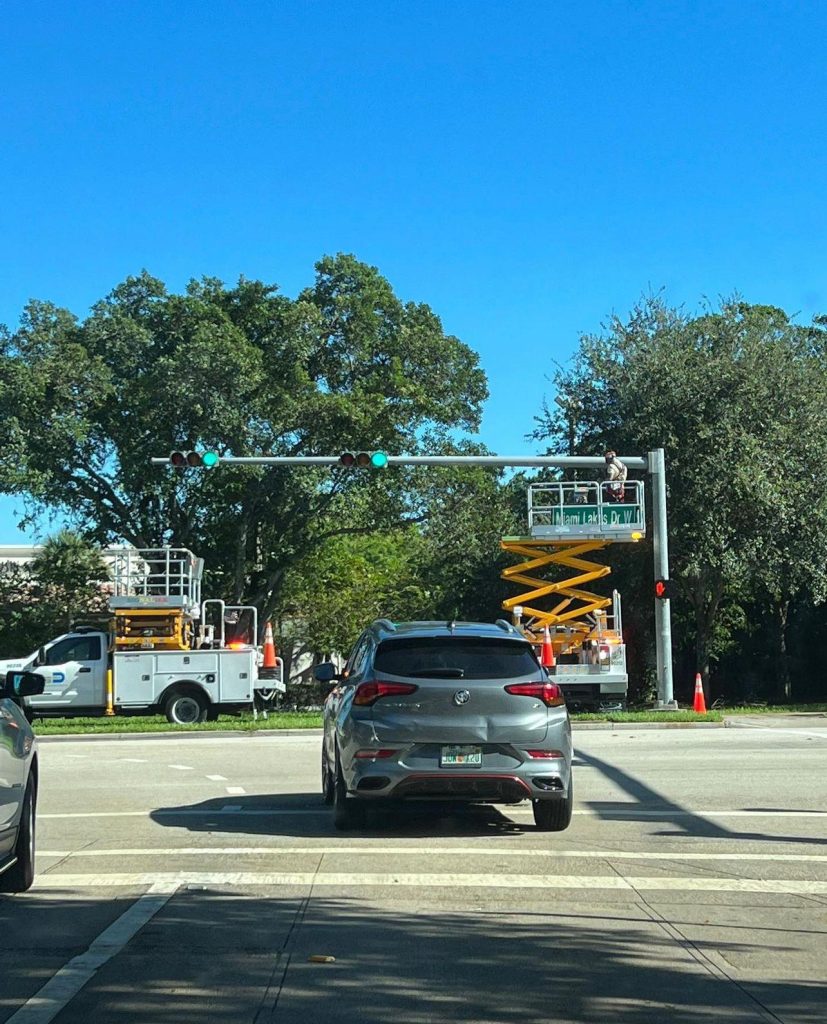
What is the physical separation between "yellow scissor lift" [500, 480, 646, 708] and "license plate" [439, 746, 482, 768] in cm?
1690

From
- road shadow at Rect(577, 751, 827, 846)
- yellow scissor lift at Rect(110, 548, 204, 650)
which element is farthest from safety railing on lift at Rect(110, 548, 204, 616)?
road shadow at Rect(577, 751, 827, 846)

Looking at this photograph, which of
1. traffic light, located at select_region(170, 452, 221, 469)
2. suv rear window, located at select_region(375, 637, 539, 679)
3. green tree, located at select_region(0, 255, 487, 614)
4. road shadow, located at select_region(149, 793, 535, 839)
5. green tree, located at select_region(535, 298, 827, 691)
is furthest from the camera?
green tree, located at select_region(0, 255, 487, 614)

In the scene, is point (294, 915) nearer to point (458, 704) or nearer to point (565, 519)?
point (458, 704)

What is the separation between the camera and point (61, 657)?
2920 centimetres

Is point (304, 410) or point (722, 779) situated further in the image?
point (304, 410)

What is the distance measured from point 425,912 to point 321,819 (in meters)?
4.34

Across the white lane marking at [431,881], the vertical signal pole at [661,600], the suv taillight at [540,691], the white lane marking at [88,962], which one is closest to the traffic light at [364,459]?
the vertical signal pole at [661,600]

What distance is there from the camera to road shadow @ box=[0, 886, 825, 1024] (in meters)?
5.70

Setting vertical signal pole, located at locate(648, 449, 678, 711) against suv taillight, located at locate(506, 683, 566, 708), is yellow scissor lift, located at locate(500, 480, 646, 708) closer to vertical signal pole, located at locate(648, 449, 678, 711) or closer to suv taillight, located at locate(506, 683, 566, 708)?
vertical signal pole, located at locate(648, 449, 678, 711)

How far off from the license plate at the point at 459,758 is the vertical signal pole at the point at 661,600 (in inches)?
648

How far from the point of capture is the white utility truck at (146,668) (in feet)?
93.8

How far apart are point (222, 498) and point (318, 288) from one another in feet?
23.2

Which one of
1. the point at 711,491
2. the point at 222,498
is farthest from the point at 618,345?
the point at 222,498

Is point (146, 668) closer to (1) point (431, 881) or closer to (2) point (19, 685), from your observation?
(2) point (19, 685)
